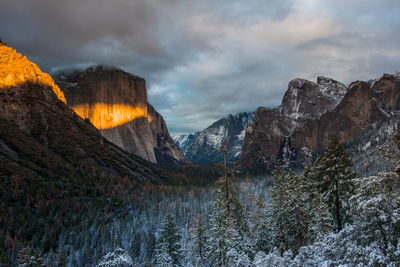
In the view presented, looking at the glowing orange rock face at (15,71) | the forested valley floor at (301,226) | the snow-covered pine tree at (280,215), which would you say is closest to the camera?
the forested valley floor at (301,226)

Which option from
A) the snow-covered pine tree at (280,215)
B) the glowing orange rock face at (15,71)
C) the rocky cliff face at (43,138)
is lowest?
the snow-covered pine tree at (280,215)

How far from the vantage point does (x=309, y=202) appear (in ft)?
103

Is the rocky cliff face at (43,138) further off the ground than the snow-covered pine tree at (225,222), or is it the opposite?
the rocky cliff face at (43,138)

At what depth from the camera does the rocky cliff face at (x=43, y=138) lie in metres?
126

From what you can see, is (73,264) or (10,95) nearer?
(73,264)

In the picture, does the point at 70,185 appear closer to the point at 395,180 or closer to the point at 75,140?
the point at 75,140

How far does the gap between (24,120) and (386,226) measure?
625ft

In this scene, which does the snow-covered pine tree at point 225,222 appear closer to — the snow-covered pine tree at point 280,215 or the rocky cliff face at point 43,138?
the snow-covered pine tree at point 280,215

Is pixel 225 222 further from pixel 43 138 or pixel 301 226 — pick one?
pixel 43 138

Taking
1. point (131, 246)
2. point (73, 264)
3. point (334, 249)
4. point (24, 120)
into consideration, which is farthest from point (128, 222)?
point (24, 120)

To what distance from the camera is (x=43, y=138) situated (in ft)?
521

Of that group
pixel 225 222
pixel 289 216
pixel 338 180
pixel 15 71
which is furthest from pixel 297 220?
pixel 15 71

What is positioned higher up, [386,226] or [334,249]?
[386,226]

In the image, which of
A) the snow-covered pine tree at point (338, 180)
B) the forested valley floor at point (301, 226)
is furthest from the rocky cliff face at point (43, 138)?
the snow-covered pine tree at point (338, 180)
